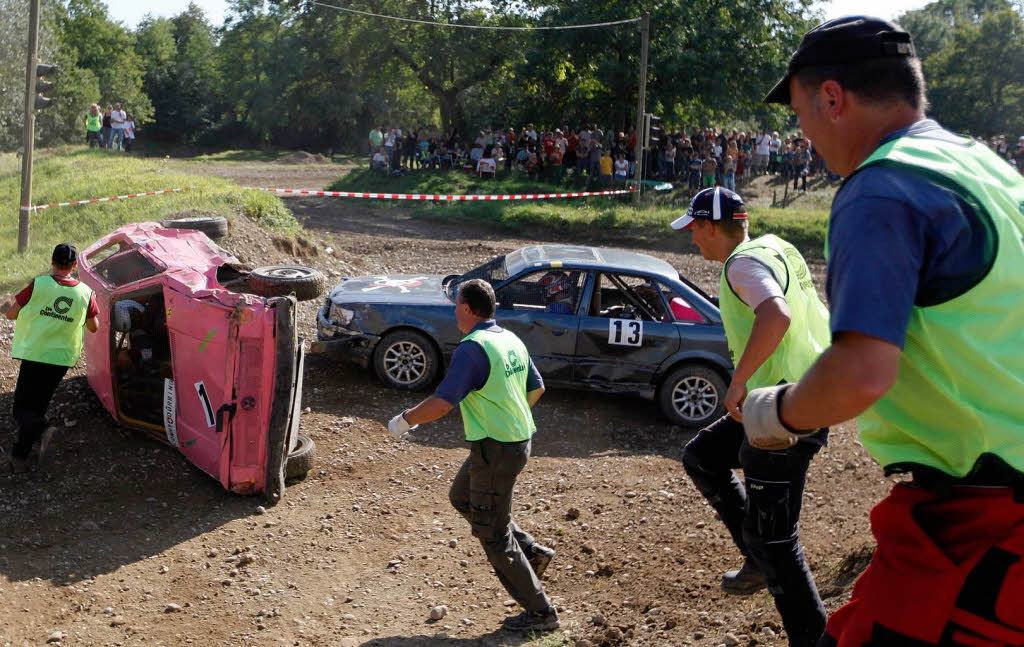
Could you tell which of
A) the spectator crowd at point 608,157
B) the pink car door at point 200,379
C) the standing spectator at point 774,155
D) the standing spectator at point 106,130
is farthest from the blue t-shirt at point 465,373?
the standing spectator at point 106,130

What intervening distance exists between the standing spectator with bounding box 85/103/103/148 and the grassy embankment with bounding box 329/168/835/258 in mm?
11917

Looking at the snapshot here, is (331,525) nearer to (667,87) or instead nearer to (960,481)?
(960,481)

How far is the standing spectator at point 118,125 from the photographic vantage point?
1374 inches

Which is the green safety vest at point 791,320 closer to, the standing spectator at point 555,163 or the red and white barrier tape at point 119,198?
the red and white barrier tape at point 119,198

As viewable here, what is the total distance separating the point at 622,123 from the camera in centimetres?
3447

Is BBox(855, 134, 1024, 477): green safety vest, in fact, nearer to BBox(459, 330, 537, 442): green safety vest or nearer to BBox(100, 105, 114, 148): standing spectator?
BBox(459, 330, 537, 442): green safety vest

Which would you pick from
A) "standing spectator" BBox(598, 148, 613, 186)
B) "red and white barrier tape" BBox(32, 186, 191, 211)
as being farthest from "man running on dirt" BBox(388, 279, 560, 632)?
"standing spectator" BBox(598, 148, 613, 186)

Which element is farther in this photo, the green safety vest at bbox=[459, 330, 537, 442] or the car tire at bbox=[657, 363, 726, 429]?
the car tire at bbox=[657, 363, 726, 429]

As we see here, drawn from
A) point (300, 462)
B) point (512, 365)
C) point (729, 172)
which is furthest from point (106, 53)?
point (512, 365)

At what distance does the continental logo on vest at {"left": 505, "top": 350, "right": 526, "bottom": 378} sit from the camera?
522 cm

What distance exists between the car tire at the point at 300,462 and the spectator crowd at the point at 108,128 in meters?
30.4

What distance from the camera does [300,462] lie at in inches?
308

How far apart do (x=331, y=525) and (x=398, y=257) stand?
37.0 feet

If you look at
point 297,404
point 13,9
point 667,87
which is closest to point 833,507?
point 297,404
